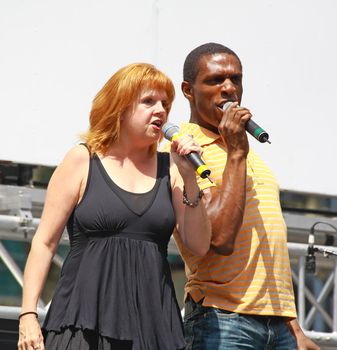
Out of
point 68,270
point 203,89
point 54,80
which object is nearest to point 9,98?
point 54,80

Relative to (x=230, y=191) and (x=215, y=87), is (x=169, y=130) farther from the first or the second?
(x=215, y=87)

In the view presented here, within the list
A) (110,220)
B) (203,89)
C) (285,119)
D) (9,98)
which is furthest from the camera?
(285,119)

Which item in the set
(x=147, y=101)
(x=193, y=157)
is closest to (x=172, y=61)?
(x=147, y=101)

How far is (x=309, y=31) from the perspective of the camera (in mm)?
4648

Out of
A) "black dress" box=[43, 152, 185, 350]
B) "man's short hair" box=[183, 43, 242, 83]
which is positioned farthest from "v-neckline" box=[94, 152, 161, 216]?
"man's short hair" box=[183, 43, 242, 83]

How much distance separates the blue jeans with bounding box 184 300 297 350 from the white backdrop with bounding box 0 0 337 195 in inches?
50.6

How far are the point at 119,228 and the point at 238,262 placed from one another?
0.43 metres

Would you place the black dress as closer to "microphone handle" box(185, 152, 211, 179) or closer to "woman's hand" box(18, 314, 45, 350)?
"woman's hand" box(18, 314, 45, 350)

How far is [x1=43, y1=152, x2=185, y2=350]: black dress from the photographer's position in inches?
110

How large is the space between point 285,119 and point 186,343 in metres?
1.69

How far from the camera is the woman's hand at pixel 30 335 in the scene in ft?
9.14

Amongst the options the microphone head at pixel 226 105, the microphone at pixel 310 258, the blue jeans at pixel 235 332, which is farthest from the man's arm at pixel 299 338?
the microphone at pixel 310 258

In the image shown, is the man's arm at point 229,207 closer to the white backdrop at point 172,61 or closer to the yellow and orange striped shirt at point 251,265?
the yellow and orange striped shirt at point 251,265

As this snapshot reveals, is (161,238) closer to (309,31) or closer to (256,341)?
(256,341)
